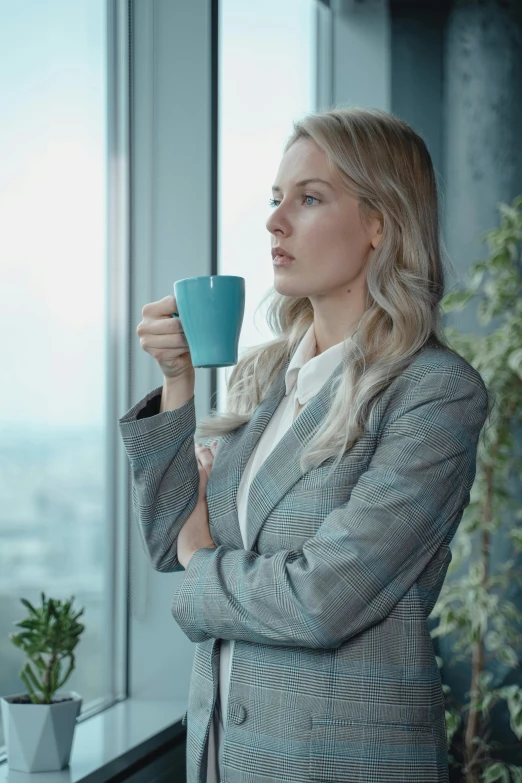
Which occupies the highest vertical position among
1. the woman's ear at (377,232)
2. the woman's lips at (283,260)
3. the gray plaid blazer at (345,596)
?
the woman's ear at (377,232)

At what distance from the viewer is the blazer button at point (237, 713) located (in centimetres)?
117

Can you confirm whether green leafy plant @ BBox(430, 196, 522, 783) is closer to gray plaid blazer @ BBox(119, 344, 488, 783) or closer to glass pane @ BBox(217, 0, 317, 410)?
glass pane @ BBox(217, 0, 317, 410)

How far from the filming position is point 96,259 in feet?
6.67

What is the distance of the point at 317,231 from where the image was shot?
1325mm

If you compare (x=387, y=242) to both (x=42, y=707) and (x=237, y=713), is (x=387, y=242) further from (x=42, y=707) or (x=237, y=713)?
(x=42, y=707)

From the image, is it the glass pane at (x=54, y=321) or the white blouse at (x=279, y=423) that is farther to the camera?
the glass pane at (x=54, y=321)

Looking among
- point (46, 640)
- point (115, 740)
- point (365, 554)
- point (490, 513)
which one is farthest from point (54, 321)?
point (490, 513)

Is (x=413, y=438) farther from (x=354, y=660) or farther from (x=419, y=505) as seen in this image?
(x=354, y=660)

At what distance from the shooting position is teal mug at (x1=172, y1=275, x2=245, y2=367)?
1.13 meters

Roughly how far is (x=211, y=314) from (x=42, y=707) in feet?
2.84

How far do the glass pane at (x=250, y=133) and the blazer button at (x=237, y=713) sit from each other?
1101mm

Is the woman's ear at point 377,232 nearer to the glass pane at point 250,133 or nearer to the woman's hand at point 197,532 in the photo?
the woman's hand at point 197,532

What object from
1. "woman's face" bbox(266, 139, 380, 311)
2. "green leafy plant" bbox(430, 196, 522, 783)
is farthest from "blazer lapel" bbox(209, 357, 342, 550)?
"green leafy plant" bbox(430, 196, 522, 783)

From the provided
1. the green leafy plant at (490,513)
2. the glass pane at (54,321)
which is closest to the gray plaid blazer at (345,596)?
the glass pane at (54,321)
